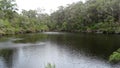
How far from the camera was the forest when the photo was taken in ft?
278

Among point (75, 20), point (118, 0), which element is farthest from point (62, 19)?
point (118, 0)

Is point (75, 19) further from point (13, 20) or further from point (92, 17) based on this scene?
point (13, 20)

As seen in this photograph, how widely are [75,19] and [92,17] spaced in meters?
13.1

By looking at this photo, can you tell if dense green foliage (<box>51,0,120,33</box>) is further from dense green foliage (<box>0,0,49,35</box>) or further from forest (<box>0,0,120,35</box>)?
dense green foliage (<box>0,0,49,35</box>)

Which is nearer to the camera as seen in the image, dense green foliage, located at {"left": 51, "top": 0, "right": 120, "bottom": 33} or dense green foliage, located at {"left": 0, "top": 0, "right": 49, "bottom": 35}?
dense green foliage, located at {"left": 51, "top": 0, "right": 120, "bottom": 33}

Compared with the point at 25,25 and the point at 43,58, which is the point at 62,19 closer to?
the point at 25,25

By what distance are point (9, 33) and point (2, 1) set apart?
21.4 metres

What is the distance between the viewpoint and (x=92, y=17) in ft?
318

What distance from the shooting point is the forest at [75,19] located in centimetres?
8481

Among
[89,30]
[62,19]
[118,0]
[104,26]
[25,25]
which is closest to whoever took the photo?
[118,0]

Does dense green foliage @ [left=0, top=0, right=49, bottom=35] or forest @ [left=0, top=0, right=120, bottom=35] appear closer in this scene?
forest @ [left=0, top=0, right=120, bottom=35]

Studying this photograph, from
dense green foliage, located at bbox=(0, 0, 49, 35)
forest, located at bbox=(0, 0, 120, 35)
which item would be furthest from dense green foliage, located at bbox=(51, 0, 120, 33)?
dense green foliage, located at bbox=(0, 0, 49, 35)

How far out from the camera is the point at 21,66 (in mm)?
27766

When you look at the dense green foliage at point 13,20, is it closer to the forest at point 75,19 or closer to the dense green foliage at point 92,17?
the forest at point 75,19
